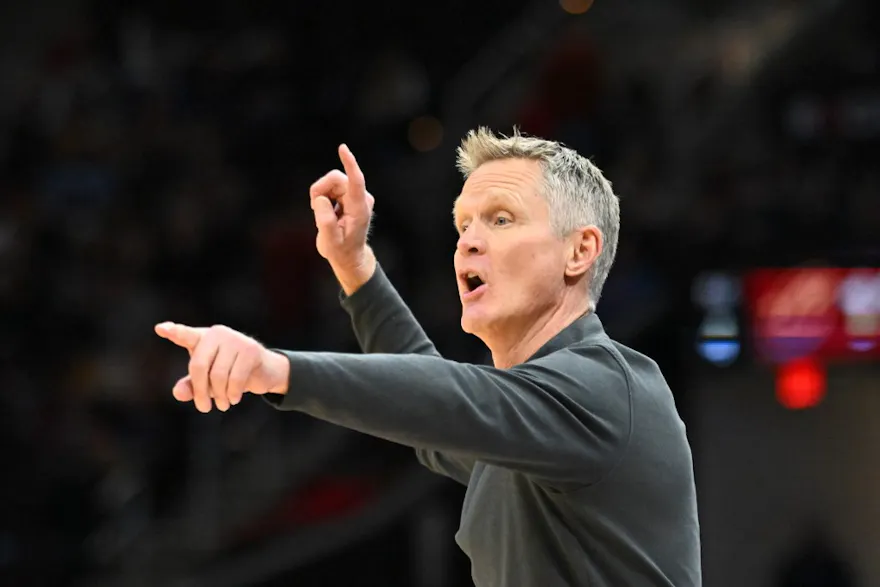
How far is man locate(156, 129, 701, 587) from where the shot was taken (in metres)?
2.01

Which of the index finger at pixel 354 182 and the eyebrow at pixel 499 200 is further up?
the index finger at pixel 354 182

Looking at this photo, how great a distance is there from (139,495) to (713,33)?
4778 millimetres

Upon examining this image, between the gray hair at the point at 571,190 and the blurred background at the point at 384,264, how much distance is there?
291cm

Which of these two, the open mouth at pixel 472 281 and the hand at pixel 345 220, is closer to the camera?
the open mouth at pixel 472 281

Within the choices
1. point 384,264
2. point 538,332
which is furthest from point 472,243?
point 384,264

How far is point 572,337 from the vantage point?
2562 millimetres

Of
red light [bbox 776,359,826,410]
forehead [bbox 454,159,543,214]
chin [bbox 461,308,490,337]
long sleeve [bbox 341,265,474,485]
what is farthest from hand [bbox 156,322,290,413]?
red light [bbox 776,359,826,410]

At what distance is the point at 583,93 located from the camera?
25.5 ft

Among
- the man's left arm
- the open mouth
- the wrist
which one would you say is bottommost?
the man's left arm

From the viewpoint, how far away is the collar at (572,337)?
2553 mm

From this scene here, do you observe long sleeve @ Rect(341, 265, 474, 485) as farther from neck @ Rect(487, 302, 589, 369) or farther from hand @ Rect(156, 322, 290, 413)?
hand @ Rect(156, 322, 290, 413)

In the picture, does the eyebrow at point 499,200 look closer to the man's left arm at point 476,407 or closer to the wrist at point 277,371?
the man's left arm at point 476,407

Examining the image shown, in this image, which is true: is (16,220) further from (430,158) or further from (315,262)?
(430,158)

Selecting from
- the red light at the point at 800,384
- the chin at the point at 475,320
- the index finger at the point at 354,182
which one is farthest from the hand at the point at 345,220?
the red light at the point at 800,384
